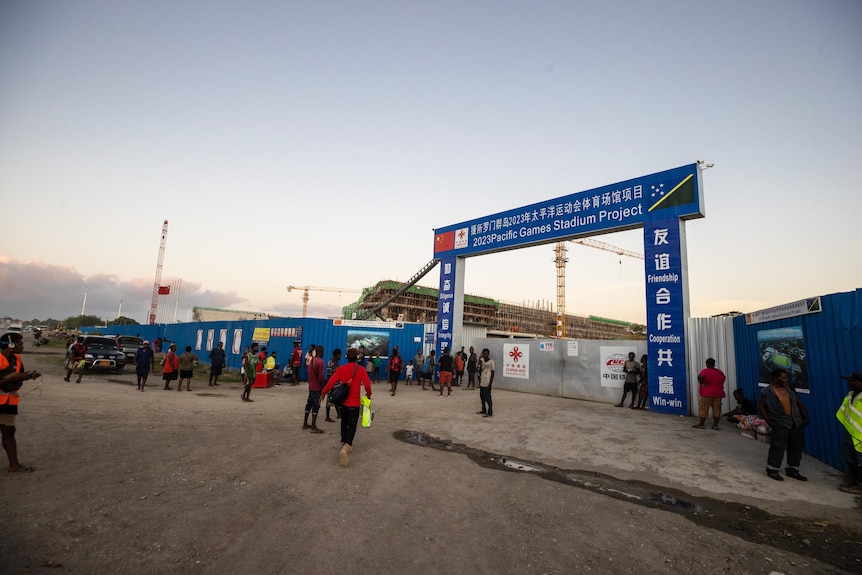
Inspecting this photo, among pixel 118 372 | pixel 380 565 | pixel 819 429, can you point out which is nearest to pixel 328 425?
pixel 380 565

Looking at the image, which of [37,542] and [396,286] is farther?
[396,286]

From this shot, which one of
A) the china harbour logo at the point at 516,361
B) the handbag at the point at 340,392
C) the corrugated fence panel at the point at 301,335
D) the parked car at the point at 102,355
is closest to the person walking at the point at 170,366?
the corrugated fence panel at the point at 301,335

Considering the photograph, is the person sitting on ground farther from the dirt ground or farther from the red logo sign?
the red logo sign

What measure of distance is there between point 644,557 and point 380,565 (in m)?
2.45

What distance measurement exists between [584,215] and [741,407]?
9.21 meters

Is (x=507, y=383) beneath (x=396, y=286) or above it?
beneath

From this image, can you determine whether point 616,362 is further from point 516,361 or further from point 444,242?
point 444,242

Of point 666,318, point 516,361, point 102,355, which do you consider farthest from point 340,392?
point 102,355

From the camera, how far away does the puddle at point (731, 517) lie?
13.1 ft

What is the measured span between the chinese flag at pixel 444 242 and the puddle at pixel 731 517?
16747 millimetres

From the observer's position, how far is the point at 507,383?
1883 cm

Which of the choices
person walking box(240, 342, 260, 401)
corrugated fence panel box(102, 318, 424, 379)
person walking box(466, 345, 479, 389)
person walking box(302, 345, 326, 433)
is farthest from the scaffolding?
person walking box(302, 345, 326, 433)

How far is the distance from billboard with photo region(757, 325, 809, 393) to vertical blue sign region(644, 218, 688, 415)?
3343 millimetres

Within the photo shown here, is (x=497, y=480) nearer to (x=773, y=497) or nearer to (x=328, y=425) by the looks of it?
(x=773, y=497)
